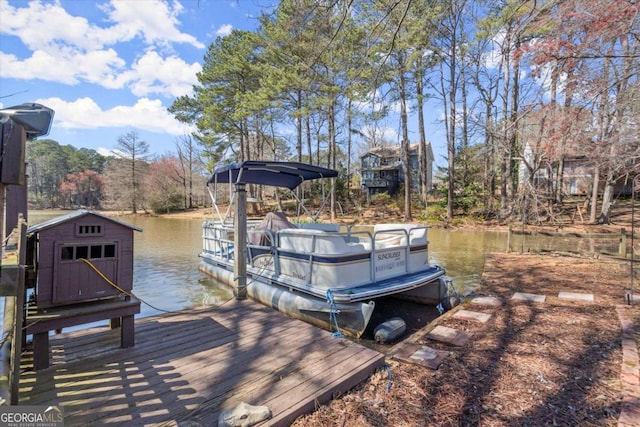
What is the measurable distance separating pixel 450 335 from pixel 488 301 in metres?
1.75

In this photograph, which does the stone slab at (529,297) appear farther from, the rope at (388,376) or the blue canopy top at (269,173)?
the blue canopy top at (269,173)

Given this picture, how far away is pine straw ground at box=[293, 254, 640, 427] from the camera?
2.18 metres

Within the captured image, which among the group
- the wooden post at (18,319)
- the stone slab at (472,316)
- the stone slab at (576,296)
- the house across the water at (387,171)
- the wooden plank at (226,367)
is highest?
the house across the water at (387,171)

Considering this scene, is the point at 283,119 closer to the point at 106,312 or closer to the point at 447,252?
the point at 447,252

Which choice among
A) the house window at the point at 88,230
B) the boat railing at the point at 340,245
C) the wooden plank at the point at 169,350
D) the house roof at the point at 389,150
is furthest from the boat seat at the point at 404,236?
the house roof at the point at 389,150

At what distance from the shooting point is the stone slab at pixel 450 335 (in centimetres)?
347

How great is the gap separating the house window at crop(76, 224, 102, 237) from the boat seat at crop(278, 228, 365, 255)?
264 centimetres

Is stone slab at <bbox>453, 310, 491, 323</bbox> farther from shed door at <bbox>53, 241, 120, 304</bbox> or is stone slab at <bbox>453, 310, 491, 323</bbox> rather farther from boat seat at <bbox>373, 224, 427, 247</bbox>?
shed door at <bbox>53, 241, 120, 304</bbox>

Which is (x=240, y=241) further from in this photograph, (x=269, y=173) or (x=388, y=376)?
(x=388, y=376)

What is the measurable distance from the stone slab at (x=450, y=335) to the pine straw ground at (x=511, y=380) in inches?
3.0

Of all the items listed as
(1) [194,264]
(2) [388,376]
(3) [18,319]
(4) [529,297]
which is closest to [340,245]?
(2) [388,376]

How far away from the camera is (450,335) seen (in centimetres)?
364

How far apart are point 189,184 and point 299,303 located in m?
38.2

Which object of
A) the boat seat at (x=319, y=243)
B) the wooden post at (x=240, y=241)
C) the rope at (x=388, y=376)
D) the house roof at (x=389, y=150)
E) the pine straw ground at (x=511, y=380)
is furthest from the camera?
the house roof at (x=389, y=150)
